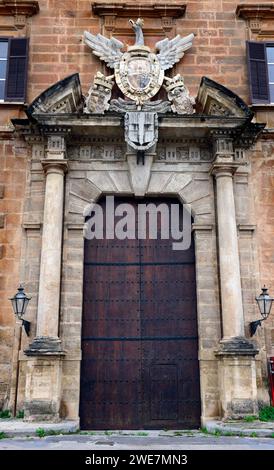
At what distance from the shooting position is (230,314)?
9.66 m

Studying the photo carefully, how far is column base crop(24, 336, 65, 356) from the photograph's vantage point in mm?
9003

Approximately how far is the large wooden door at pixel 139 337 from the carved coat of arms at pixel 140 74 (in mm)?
Answer: 2837

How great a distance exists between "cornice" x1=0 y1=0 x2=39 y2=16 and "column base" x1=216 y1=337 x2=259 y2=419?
8.46 m

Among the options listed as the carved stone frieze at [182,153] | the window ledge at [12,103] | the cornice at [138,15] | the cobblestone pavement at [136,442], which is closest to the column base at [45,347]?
the cobblestone pavement at [136,442]

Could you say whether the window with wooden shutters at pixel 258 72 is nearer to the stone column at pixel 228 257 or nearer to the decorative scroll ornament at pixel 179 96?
the decorative scroll ornament at pixel 179 96

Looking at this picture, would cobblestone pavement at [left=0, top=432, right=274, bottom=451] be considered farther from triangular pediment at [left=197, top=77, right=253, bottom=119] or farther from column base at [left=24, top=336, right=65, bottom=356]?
triangular pediment at [left=197, top=77, right=253, bottom=119]

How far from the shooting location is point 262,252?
10.6 metres

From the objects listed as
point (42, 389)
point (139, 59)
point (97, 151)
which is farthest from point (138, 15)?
point (42, 389)

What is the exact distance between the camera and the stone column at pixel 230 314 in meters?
9.12

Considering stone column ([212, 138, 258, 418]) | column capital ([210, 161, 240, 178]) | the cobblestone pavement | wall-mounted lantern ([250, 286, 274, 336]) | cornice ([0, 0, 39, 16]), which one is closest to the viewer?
the cobblestone pavement

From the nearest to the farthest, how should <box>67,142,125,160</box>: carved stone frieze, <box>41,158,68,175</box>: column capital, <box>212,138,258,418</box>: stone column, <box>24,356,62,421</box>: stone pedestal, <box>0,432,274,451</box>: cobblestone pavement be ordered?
<box>0,432,274,451</box>: cobblestone pavement < <box>24,356,62,421</box>: stone pedestal < <box>212,138,258,418</box>: stone column < <box>41,158,68,175</box>: column capital < <box>67,142,125,160</box>: carved stone frieze

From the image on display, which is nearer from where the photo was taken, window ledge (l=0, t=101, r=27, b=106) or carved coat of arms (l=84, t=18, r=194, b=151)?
carved coat of arms (l=84, t=18, r=194, b=151)

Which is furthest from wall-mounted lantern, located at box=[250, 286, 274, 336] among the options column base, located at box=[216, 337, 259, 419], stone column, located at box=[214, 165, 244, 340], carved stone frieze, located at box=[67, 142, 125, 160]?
carved stone frieze, located at box=[67, 142, 125, 160]

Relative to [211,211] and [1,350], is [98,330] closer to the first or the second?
[1,350]
